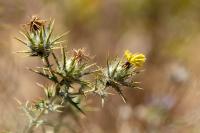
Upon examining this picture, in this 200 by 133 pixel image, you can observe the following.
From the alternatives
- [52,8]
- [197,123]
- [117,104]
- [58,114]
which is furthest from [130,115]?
[52,8]

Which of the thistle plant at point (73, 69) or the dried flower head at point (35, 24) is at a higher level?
the dried flower head at point (35, 24)

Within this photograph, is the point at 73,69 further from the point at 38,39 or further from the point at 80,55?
the point at 38,39

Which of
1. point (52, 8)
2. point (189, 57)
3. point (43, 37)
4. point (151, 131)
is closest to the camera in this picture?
point (43, 37)

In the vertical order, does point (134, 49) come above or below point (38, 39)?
above

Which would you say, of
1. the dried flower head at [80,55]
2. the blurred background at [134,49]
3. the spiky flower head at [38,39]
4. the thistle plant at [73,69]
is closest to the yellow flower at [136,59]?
the thistle plant at [73,69]

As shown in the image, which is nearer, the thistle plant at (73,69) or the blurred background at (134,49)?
the thistle plant at (73,69)

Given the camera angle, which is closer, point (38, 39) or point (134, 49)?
point (38, 39)

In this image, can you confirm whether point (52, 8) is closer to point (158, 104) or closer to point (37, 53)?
point (158, 104)

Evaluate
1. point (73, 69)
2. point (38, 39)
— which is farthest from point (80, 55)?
point (38, 39)

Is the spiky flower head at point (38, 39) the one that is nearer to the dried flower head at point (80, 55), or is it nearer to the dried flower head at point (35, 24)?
the dried flower head at point (35, 24)
